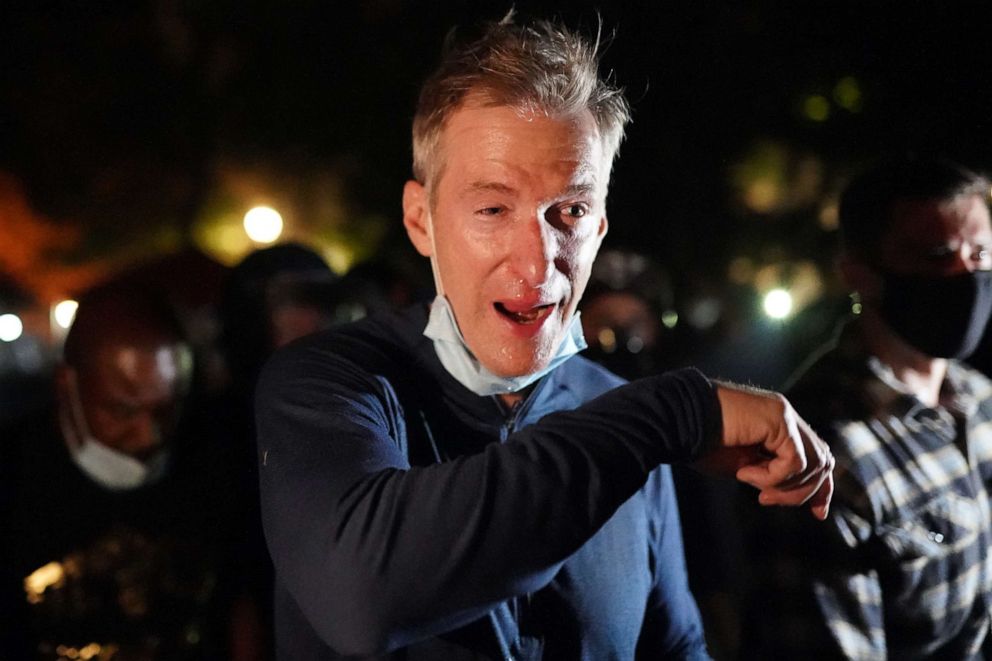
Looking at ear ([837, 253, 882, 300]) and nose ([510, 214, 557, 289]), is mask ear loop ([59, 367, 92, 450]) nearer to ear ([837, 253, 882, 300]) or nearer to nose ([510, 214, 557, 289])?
nose ([510, 214, 557, 289])

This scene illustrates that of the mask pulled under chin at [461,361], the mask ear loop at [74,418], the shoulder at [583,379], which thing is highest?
the mask pulled under chin at [461,361]

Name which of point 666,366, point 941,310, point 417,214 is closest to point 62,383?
point 417,214

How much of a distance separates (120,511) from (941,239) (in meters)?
2.85

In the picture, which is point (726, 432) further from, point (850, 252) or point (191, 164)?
point (191, 164)

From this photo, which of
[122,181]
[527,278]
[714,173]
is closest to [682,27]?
[714,173]

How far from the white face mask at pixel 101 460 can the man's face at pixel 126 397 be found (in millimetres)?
19

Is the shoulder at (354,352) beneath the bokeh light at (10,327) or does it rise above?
above

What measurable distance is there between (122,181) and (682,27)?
11352 millimetres

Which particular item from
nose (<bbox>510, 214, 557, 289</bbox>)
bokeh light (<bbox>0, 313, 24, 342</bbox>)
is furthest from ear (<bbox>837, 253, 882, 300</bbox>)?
bokeh light (<bbox>0, 313, 24, 342</bbox>)

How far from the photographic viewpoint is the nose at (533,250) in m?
1.77

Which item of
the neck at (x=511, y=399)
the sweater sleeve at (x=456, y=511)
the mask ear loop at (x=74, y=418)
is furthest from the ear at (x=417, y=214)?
the mask ear loop at (x=74, y=418)

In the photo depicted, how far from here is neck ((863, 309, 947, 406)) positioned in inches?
116

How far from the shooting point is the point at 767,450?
62.2 inches

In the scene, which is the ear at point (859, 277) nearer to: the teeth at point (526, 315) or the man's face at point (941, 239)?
the man's face at point (941, 239)
